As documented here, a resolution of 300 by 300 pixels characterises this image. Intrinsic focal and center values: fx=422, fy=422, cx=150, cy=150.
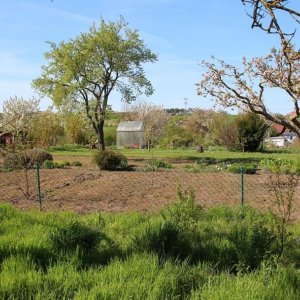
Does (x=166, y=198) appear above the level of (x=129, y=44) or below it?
below

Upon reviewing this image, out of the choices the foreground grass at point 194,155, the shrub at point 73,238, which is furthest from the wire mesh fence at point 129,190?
the foreground grass at point 194,155

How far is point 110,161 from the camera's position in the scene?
17016mm

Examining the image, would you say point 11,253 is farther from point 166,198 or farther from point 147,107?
point 147,107

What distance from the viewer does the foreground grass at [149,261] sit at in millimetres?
3510

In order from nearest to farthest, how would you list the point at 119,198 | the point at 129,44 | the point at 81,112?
the point at 119,198
the point at 129,44
the point at 81,112

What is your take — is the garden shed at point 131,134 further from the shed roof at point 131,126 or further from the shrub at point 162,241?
the shrub at point 162,241

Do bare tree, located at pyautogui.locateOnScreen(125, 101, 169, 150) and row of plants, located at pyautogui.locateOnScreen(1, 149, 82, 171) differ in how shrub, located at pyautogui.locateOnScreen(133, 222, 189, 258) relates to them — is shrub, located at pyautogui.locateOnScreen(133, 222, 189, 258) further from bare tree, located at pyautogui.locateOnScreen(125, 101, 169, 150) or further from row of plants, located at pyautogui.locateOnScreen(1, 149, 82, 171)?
bare tree, located at pyautogui.locateOnScreen(125, 101, 169, 150)

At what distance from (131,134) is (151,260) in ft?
125

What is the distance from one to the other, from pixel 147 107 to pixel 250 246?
50631mm

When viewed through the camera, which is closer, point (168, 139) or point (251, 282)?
point (251, 282)

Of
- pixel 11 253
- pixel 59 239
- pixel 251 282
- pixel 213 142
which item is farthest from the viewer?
pixel 213 142

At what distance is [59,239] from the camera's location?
496 cm

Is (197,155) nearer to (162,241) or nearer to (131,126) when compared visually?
(131,126)

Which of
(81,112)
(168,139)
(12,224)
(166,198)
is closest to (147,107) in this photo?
(168,139)
